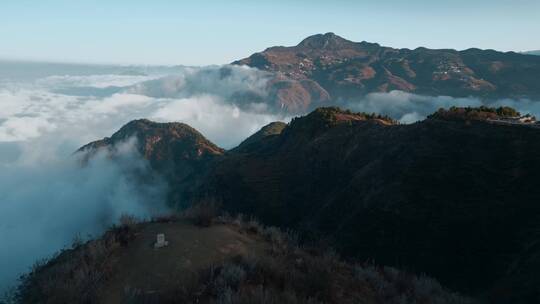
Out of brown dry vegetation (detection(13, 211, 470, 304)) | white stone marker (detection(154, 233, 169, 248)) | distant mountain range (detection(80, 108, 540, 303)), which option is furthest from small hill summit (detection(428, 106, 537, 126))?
white stone marker (detection(154, 233, 169, 248))

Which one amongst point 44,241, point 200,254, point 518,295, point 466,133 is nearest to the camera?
A: point 200,254

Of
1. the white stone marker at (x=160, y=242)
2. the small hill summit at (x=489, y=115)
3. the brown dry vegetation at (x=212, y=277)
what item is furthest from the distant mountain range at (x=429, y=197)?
the white stone marker at (x=160, y=242)

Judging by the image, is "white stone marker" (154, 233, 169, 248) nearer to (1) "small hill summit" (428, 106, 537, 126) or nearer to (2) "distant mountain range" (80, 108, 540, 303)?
(2) "distant mountain range" (80, 108, 540, 303)

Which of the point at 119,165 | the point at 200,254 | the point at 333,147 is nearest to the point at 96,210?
the point at 119,165

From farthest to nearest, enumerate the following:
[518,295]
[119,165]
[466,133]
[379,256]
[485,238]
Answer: [119,165], [466,133], [379,256], [485,238], [518,295]

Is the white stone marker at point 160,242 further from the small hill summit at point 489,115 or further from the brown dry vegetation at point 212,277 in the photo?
the small hill summit at point 489,115

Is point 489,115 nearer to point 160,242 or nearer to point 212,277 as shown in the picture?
point 160,242

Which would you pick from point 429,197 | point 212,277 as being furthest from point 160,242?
point 429,197

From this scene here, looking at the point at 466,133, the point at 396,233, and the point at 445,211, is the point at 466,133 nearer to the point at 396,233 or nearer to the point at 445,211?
the point at 445,211

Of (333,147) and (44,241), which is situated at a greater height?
(333,147)
